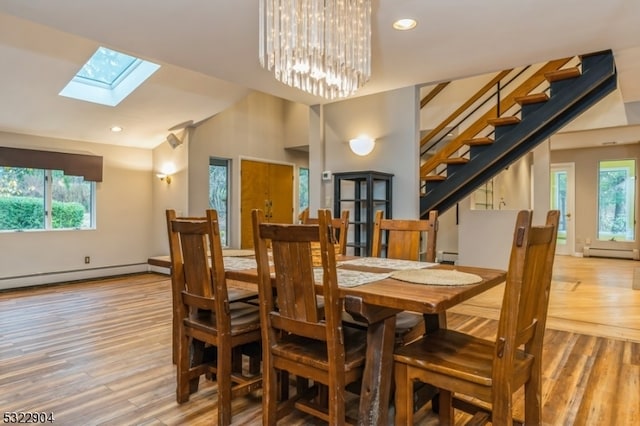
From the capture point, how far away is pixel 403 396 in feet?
5.25

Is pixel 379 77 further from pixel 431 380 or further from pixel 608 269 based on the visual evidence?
pixel 608 269

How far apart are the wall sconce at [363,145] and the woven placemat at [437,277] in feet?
8.60

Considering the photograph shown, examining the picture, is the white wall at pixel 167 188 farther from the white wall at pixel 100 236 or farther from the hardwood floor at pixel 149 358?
the hardwood floor at pixel 149 358

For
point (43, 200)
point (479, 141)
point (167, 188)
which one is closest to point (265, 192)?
point (167, 188)

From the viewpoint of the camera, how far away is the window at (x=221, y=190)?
22.0ft

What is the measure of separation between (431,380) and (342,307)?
1.45ft

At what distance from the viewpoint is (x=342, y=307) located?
164cm

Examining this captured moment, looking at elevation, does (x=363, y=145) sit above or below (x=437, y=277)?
above

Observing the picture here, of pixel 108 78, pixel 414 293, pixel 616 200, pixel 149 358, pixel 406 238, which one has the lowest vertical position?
pixel 149 358

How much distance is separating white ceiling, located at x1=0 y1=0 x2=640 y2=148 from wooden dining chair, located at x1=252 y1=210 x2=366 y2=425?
179 centimetres

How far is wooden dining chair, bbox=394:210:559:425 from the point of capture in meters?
1.33

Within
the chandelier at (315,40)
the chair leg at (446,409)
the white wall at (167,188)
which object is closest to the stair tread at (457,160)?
the chandelier at (315,40)

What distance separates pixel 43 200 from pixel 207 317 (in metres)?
4.67

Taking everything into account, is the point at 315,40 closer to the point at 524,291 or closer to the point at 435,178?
the point at 524,291
